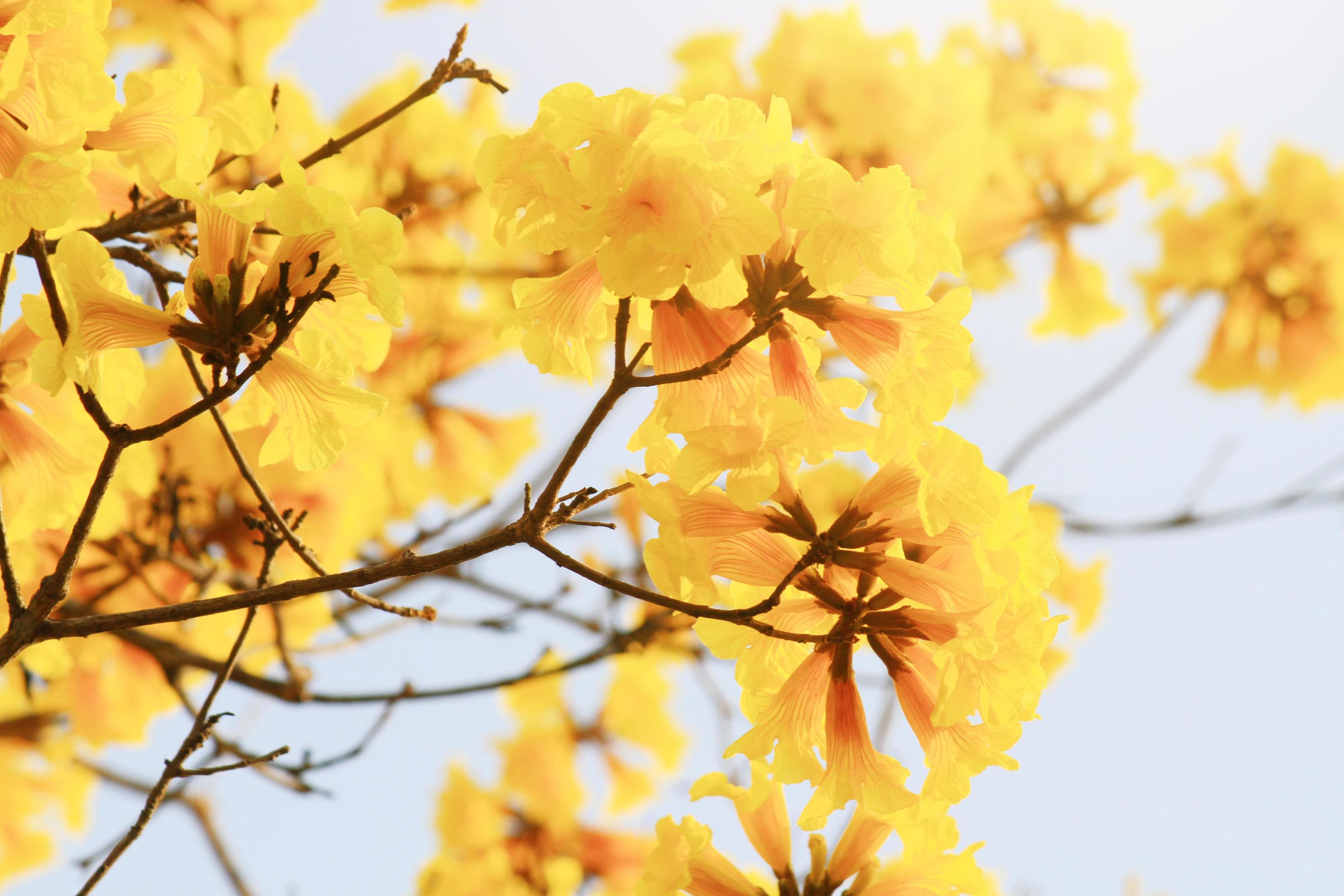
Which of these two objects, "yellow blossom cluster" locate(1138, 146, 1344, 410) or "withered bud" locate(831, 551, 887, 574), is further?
"yellow blossom cluster" locate(1138, 146, 1344, 410)

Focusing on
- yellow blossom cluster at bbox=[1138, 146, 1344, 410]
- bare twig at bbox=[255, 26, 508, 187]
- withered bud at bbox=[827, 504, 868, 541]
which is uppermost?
yellow blossom cluster at bbox=[1138, 146, 1344, 410]

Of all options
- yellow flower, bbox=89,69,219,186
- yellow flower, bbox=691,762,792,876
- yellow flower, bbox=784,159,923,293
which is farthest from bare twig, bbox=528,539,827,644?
yellow flower, bbox=89,69,219,186

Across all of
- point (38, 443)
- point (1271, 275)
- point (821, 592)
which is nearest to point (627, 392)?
point (821, 592)

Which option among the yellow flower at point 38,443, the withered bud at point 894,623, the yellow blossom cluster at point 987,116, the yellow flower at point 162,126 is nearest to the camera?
the withered bud at point 894,623

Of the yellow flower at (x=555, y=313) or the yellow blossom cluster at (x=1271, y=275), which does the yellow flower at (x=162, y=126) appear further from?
the yellow blossom cluster at (x=1271, y=275)

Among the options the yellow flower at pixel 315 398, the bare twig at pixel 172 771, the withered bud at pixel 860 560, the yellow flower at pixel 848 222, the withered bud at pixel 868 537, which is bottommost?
the bare twig at pixel 172 771

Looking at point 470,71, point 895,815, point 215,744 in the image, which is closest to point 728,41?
point 470,71

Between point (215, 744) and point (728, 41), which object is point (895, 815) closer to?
point (215, 744)

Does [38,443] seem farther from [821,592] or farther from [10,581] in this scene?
[821,592]

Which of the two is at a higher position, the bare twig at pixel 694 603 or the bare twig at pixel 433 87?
the bare twig at pixel 433 87

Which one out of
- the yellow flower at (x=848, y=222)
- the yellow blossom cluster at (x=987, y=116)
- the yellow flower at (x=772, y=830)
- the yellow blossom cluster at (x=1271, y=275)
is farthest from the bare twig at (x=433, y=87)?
the yellow blossom cluster at (x=1271, y=275)

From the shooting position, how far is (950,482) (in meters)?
1.28

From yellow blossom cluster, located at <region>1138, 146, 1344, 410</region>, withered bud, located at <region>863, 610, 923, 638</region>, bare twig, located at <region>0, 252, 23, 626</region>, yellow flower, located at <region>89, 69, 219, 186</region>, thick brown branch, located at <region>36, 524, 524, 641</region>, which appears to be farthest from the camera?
yellow blossom cluster, located at <region>1138, 146, 1344, 410</region>

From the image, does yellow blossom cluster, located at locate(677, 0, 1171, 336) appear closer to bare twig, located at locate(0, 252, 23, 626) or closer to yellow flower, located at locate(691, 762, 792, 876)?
yellow flower, located at locate(691, 762, 792, 876)
